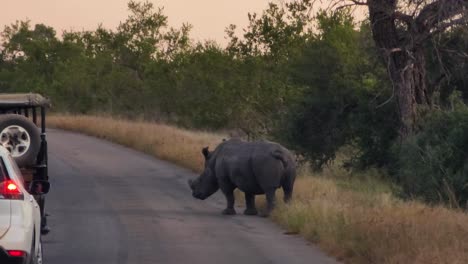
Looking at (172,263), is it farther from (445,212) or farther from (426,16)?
(426,16)

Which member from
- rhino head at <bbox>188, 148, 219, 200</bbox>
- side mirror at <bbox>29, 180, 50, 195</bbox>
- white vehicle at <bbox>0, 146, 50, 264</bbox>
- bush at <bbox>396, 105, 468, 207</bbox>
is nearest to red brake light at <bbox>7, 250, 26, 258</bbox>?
white vehicle at <bbox>0, 146, 50, 264</bbox>

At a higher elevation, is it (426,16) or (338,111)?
(426,16)

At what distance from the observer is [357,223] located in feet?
47.6

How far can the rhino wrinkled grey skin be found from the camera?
18844 mm

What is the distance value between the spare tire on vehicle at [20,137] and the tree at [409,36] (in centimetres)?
923

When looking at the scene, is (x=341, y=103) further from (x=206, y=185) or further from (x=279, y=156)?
(x=279, y=156)

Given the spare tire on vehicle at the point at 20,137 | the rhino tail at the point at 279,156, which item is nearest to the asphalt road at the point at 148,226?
the rhino tail at the point at 279,156

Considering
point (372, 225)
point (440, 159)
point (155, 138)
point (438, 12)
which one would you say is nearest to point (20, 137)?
point (372, 225)

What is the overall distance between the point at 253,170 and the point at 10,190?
929cm

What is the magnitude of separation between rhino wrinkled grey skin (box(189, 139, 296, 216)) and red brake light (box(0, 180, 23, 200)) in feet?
29.6

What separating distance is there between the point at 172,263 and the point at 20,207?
3.68 meters

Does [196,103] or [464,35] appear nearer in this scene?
[464,35]

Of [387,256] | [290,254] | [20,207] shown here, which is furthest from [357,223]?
[20,207]

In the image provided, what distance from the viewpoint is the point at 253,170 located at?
19.0 metres
